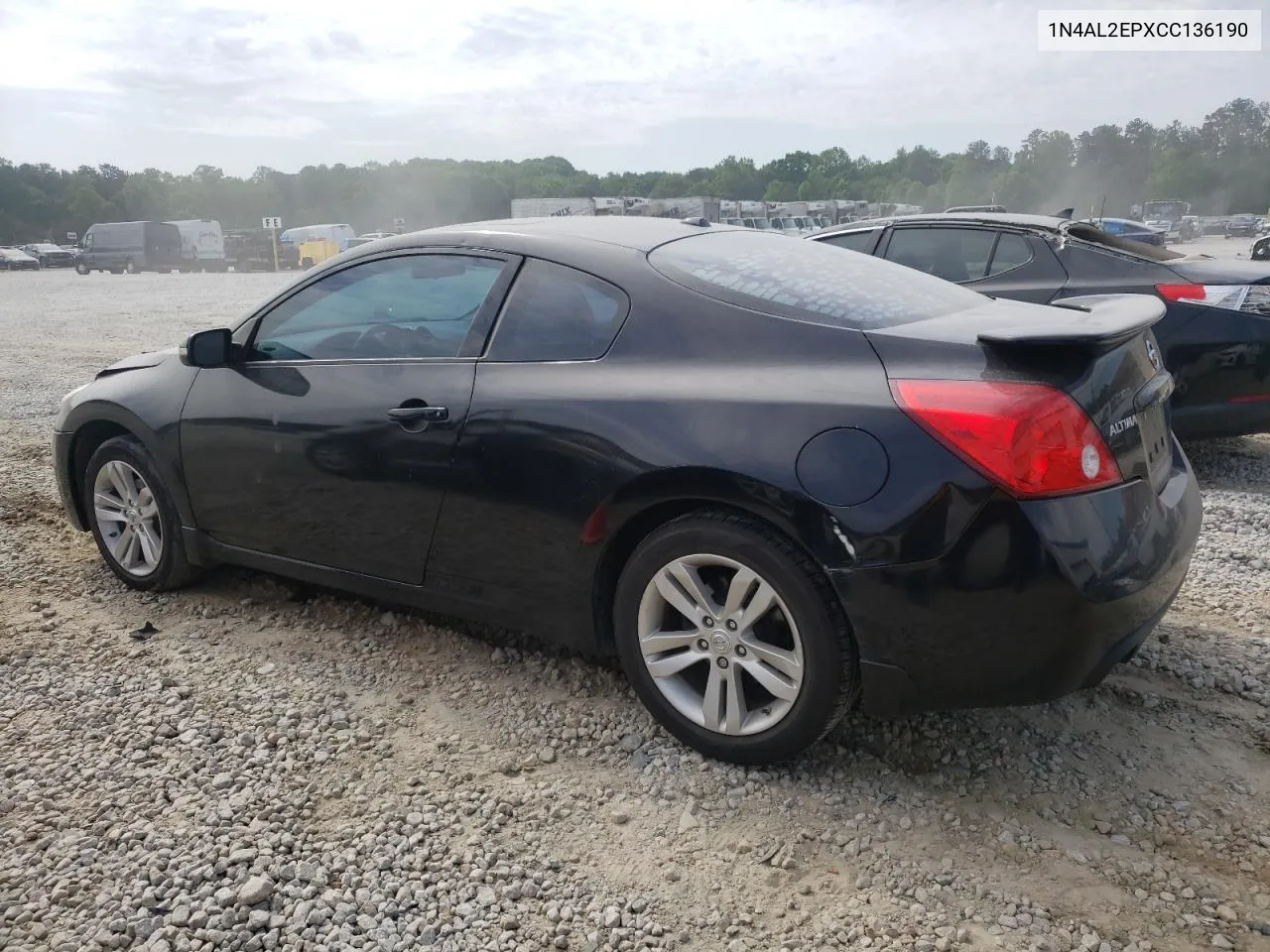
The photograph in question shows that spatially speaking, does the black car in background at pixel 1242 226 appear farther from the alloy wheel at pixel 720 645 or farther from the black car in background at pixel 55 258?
the alloy wheel at pixel 720 645

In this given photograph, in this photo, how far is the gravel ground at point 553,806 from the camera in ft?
7.53

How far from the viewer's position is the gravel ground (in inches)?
90.4

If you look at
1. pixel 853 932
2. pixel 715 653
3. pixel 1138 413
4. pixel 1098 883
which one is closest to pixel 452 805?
pixel 715 653

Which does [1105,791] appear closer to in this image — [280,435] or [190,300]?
[280,435]

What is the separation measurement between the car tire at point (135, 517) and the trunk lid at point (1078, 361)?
301cm

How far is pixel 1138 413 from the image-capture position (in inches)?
106

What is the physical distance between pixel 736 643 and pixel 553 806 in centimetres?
67

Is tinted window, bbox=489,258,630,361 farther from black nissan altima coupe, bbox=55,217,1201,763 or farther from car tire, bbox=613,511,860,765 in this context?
car tire, bbox=613,511,860,765

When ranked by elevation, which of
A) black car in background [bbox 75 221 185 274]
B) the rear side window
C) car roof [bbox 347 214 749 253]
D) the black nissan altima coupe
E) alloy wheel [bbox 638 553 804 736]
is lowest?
A: alloy wheel [bbox 638 553 804 736]

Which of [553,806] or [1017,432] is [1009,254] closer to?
[1017,432]

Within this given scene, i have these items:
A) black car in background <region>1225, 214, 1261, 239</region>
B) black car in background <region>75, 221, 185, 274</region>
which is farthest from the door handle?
black car in background <region>1225, 214, 1261, 239</region>

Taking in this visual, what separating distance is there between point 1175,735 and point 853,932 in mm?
1387

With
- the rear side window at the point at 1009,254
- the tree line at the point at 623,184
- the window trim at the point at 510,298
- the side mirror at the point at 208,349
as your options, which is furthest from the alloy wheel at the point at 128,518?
the tree line at the point at 623,184

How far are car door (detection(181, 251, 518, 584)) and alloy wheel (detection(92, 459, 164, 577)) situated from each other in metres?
0.40
